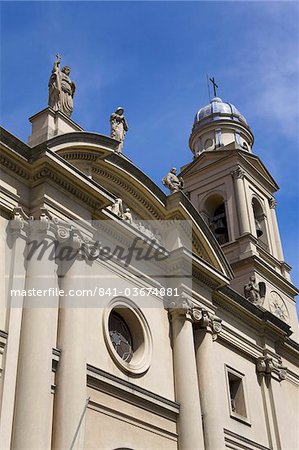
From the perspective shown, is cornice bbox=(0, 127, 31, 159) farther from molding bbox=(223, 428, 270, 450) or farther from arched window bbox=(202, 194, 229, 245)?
arched window bbox=(202, 194, 229, 245)

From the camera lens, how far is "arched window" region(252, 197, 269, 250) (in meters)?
24.6

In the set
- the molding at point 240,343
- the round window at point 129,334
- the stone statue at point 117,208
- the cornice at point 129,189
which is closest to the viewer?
the round window at point 129,334

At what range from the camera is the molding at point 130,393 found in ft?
40.2

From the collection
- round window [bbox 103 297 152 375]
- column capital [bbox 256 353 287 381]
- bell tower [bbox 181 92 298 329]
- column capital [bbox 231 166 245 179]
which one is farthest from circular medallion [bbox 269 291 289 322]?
round window [bbox 103 297 152 375]

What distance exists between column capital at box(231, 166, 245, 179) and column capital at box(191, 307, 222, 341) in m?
9.62

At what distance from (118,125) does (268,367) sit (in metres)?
7.93

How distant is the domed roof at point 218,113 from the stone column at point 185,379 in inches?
585

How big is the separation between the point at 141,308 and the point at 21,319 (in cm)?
373

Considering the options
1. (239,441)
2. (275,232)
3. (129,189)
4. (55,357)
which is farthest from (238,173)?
(55,357)

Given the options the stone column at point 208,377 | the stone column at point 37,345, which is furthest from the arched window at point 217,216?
the stone column at point 37,345

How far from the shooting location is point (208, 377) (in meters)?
15.0

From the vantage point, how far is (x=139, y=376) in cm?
1354

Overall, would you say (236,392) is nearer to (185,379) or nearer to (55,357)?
(185,379)

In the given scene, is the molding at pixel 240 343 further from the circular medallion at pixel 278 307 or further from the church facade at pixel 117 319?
the circular medallion at pixel 278 307
